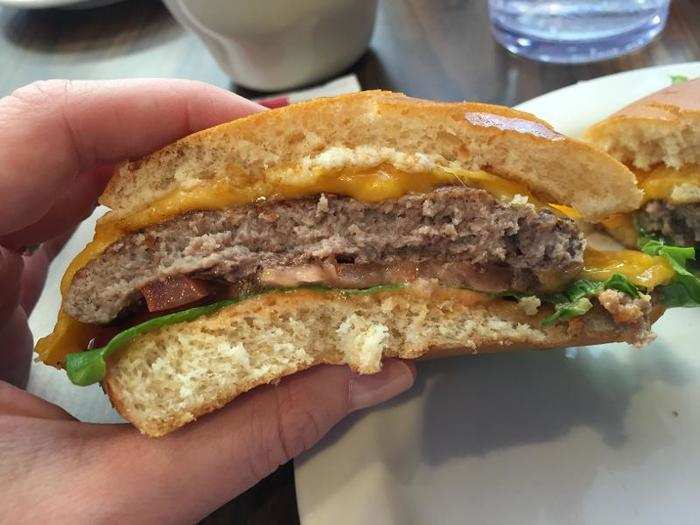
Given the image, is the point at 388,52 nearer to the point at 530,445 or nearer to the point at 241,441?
the point at 530,445

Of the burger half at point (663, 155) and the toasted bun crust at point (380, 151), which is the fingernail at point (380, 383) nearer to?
the toasted bun crust at point (380, 151)

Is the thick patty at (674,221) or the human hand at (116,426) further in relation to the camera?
the thick patty at (674,221)

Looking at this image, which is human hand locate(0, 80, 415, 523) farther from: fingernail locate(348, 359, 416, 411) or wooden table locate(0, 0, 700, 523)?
wooden table locate(0, 0, 700, 523)

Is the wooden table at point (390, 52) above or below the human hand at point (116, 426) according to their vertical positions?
below

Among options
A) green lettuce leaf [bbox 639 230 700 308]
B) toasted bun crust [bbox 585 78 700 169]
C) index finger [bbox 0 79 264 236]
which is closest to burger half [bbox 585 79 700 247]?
toasted bun crust [bbox 585 78 700 169]

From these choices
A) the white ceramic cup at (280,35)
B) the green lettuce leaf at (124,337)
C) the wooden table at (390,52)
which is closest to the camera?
the green lettuce leaf at (124,337)

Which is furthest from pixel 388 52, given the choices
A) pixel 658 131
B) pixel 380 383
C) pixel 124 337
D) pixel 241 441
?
pixel 241 441

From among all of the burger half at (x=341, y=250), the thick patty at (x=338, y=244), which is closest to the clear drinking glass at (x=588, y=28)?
the burger half at (x=341, y=250)
